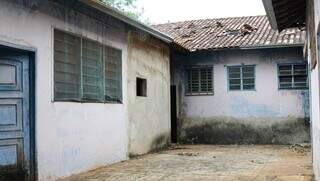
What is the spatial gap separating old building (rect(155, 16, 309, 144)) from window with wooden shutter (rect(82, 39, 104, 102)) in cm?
600

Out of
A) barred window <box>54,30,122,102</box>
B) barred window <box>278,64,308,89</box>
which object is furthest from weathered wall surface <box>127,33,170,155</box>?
barred window <box>278,64,308,89</box>

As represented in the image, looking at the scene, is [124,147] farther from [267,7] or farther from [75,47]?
[267,7]

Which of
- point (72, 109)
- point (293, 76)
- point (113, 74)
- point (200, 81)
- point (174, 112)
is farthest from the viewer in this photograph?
point (174, 112)

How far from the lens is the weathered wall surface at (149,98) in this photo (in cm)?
1284

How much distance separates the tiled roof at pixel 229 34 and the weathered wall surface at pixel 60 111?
595 cm

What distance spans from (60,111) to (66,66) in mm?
936

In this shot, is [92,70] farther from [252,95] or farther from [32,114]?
[252,95]

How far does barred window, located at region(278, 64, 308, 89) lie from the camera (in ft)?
54.7

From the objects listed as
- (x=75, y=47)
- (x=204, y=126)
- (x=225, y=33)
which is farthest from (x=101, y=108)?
(x=225, y=33)

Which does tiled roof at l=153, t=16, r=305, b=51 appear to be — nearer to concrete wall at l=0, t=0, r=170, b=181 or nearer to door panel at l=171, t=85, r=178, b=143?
door panel at l=171, t=85, r=178, b=143


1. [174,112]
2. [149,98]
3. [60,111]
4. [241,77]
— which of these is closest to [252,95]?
[241,77]

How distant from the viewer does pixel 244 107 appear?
57.0 ft

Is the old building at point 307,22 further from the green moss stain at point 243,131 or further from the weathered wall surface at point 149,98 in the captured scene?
the green moss stain at point 243,131

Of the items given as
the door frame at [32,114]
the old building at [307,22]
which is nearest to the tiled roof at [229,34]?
the old building at [307,22]
